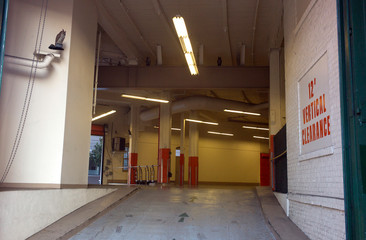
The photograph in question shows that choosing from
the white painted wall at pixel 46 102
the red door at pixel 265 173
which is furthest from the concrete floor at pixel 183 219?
the red door at pixel 265 173

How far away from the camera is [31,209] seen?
248 inches

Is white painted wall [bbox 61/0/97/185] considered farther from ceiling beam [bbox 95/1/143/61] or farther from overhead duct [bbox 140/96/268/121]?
overhead duct [bbox 140/96/268/121]

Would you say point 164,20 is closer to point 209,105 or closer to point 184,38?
point 184,38

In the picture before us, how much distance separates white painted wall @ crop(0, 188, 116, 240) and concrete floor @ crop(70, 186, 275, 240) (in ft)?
2.33

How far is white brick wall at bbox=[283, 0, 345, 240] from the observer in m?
4.55

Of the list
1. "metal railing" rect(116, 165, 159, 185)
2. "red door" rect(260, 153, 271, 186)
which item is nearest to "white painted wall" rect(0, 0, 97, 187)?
"metal railing" rect(116, 165, 159, 185)

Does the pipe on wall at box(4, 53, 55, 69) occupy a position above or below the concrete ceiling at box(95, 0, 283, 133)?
below

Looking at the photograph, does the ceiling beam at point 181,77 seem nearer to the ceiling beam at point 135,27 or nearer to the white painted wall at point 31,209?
the ceiling beam at point 135,27

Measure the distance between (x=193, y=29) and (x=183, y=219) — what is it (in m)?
6.42

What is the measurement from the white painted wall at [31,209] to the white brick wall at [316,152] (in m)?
4.07

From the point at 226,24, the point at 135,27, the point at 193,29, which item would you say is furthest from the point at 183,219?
the point at 135,27

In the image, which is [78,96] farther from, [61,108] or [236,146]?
[236,146]

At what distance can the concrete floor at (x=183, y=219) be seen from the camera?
625 cm

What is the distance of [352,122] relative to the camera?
3791mm
